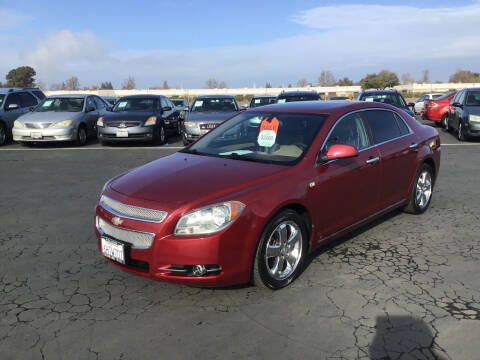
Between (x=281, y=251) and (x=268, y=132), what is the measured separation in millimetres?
1354

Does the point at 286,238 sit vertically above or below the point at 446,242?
above

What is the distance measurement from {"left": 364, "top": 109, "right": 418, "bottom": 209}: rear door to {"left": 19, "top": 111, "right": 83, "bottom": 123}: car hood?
34.7 ft

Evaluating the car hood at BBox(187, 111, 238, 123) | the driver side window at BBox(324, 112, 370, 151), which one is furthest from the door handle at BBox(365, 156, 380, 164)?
the car hood at BBox(187, 111, 238, 123)

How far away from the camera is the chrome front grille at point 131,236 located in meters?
3.41

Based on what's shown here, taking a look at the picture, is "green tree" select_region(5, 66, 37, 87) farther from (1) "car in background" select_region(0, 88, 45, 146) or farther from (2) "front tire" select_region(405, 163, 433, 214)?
(2) "front tire" select_region(405, 163, 433, 214)

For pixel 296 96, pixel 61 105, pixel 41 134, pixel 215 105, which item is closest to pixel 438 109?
pixel 296 96

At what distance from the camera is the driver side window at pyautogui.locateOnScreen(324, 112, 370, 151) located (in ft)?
14.7

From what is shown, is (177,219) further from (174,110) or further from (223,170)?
(174,110)

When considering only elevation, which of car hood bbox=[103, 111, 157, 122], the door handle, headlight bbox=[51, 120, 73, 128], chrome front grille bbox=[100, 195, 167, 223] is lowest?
headlight bbox=[51, 120, 73, 128]

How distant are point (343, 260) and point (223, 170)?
60.1 inches

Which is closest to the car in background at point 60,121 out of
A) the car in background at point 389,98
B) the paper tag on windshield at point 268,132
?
the car in background at point 389,98

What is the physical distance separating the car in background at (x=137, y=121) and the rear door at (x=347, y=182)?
9.25 m

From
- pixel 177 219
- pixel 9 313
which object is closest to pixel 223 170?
pixel 177 219

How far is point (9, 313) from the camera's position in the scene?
3.45m
